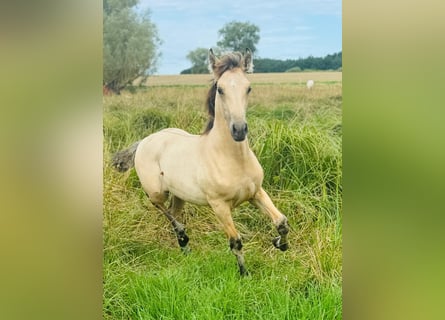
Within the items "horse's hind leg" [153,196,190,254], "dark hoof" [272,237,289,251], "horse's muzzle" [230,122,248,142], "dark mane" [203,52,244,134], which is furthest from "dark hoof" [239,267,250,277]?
"dark mane" [203,52,244,134]

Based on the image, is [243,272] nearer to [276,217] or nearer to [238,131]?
[276,217]

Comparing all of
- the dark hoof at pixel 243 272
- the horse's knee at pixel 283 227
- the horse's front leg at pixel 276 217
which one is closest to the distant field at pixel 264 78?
the horse's front leg at pixel 276 217

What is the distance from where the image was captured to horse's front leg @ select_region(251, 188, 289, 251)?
303 centimetres

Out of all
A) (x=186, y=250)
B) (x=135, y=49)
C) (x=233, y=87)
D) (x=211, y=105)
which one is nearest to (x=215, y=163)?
(x=211, y=105)

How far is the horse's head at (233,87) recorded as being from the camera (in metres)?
2.96

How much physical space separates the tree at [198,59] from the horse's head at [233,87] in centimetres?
4

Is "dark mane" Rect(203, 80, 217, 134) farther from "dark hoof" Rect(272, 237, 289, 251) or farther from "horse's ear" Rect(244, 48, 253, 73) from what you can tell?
"dark hoof" Rect(272, 237, 289, 251)

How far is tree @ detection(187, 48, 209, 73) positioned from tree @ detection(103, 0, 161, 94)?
0.21 metres
